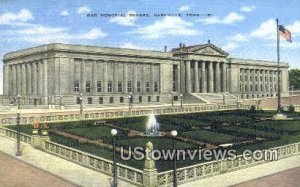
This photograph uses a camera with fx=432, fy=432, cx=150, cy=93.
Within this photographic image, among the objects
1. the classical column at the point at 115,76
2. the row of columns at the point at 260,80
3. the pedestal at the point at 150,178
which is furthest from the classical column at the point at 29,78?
the pedestal at the point at 150,178

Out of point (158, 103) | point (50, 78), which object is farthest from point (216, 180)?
point (158, 103)

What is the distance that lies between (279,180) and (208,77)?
283ft

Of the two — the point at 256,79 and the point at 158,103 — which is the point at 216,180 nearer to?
the point at 158,103

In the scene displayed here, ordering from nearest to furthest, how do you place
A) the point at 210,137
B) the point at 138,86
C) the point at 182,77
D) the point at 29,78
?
the point at 210,137 → the point at 29,78 → the point at 138,86 → the point at 182,77

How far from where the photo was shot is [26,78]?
91812 mm

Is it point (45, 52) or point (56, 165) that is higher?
point (45, 52)

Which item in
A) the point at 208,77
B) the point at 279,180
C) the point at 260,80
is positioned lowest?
the point at 279,180

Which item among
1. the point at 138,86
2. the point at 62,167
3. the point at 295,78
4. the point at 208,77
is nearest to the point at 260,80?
the point at 208,77

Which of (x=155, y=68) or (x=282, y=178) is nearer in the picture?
(x=282, y=178)

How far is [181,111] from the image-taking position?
6619 centimetres

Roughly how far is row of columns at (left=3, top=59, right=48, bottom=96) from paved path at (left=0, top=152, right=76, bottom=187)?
55890 millimetres

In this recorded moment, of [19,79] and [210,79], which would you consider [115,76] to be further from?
[210,79]

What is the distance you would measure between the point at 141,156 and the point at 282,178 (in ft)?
32.0

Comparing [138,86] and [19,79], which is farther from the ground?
[19,79]
